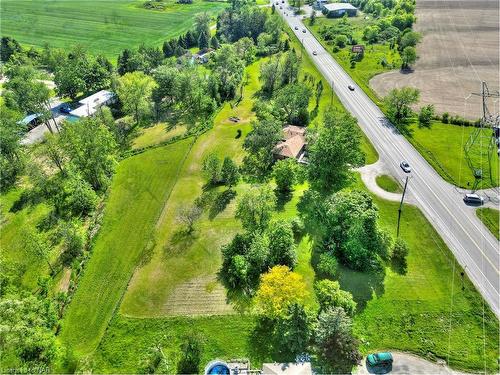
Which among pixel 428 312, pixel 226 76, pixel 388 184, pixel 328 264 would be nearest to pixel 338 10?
pixel 226 76

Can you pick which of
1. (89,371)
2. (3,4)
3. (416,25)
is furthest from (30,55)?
(416,25)

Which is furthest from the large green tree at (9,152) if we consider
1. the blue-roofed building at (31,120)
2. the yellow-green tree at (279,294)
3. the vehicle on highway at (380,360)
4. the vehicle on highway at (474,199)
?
the vehicle on highway at (474,199)

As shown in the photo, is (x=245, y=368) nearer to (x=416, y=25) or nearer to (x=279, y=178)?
(x=279, y=178)

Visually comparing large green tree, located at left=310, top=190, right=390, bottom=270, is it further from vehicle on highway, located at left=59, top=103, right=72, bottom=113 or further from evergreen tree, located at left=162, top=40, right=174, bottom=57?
evergreen tree, located at left=162, top=40, right=174, bottom=57

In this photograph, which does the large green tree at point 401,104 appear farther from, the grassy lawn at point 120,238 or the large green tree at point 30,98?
the large green tree at point 30,98

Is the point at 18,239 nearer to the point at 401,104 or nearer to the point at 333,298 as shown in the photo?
the point at 333,298
